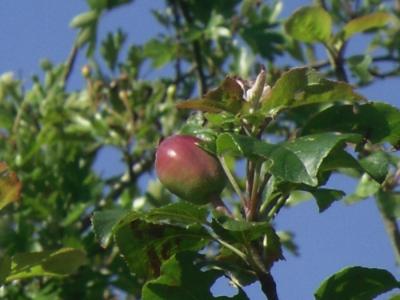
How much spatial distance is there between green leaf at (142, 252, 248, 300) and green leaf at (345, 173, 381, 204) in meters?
1.08

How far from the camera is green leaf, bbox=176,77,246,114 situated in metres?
1.48

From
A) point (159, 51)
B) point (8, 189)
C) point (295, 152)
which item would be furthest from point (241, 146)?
point (159, 51)

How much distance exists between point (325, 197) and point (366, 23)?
3.97 ft

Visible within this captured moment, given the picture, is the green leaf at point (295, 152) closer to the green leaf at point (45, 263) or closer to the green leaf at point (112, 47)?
the green leaf at point (45, 263)

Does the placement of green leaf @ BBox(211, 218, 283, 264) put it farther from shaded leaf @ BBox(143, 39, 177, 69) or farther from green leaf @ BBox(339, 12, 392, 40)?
shaded leaf @ BBox(143, 39, 177, 69)

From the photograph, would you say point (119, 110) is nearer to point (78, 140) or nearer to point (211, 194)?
point (78, 140)

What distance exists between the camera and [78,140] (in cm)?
354

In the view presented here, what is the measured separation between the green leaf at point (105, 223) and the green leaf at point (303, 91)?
0.20 metres

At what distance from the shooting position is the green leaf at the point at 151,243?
1476 millimetres

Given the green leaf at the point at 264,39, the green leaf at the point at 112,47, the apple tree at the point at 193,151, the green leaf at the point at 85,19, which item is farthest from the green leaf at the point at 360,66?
the green leaf at the point at 112,47

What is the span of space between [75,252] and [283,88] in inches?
13.7

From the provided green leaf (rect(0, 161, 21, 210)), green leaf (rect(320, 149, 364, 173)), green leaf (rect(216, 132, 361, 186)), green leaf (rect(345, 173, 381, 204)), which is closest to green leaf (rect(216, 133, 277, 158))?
green leaf (rect(216, 132, 361, 186))


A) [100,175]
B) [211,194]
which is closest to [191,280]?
[211,194]

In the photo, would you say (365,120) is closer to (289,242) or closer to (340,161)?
(340,161)
